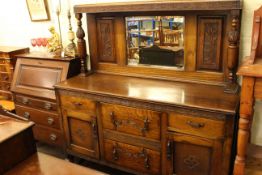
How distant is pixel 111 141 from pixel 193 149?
71 cm

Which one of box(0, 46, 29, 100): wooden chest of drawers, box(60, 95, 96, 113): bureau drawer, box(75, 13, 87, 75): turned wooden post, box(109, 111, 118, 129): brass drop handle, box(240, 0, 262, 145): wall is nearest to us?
box(240, 0, 262, 145): wall

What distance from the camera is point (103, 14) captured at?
94.8 inches

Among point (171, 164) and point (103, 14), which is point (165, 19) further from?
point (171, 164)

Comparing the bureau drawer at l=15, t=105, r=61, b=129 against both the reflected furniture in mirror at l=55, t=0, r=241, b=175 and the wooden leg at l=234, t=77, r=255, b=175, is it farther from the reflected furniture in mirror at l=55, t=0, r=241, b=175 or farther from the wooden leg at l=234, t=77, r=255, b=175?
the wooden leg at l=234, t=77, r=255, b=175

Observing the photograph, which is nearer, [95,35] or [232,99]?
[232,99]

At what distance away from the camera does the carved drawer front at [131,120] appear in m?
1.91

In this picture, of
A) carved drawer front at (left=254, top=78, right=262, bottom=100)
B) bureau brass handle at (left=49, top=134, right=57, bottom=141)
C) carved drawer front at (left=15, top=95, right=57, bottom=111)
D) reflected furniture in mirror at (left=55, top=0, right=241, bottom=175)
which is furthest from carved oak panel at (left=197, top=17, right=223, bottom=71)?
bureau brass handle at (left=49, top=134, right=57, bottom=141)

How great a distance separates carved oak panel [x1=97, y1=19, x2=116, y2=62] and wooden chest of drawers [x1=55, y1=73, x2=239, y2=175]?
212mm

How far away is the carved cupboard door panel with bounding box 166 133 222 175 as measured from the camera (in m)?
1.74

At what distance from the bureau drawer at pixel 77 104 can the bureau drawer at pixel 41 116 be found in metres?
0.27

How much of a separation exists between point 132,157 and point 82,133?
0.54 metres

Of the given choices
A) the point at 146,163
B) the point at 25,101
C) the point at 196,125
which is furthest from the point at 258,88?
the point at 25,101

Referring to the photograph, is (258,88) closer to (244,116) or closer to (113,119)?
(244,116)

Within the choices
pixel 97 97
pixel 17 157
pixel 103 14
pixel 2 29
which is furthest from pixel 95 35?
pixel 2 29
